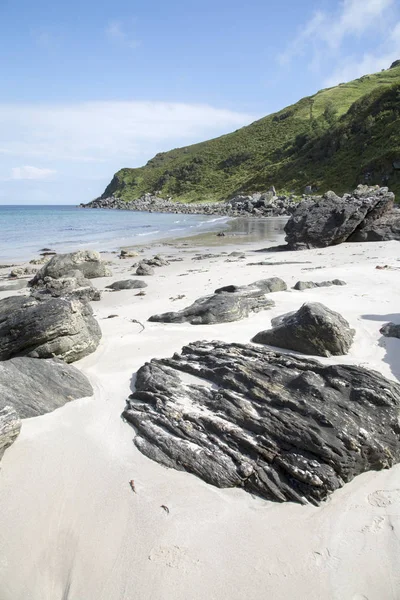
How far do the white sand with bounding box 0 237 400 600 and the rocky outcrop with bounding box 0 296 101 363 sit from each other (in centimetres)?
148

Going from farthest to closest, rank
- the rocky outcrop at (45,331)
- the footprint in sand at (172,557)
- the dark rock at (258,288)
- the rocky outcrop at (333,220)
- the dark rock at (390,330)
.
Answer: the rocky outcrop at (333,220), the dark rock at (258,288), the dark rock at (390,330), the rocky outcrop at (45,331), the footprint in sand at (172,557)

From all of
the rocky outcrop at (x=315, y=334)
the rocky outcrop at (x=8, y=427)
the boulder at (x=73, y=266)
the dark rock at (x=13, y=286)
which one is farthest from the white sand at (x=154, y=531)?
the boulder at (x=73, y=266)

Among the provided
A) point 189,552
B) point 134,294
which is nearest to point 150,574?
point 189,552

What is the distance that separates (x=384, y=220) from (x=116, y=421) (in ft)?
69.0

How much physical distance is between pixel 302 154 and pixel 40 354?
82.0m

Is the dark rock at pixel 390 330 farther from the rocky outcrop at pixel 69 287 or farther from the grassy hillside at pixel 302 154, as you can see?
the grassy hillside at pixel 302 154

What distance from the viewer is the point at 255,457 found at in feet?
13.1

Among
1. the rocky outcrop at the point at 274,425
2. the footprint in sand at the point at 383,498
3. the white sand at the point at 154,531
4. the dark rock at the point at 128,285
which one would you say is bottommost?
the dark rock at the point at 128,285

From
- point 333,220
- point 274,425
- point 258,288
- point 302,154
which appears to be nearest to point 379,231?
point 333,220

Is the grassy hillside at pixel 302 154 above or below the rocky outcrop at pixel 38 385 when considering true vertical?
above

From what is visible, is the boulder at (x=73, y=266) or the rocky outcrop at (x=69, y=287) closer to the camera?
the rocky outcrop at (x=69, y=287)

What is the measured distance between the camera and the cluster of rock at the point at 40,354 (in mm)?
4883

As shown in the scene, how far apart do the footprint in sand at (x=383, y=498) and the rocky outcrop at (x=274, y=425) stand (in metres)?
0.25

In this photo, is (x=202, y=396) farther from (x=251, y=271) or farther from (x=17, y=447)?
(x=251, y=271)
